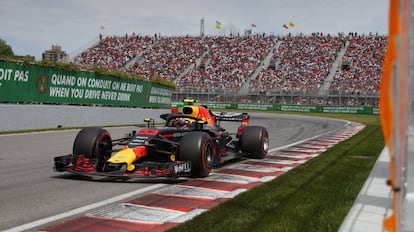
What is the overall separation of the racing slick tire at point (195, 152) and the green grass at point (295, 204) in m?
1.12

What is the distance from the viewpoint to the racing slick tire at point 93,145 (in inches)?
300

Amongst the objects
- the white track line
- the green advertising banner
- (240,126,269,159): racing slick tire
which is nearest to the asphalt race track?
the white track line

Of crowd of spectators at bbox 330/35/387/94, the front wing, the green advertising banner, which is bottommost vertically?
the front wing

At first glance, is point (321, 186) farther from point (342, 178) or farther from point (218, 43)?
point (218, 43)

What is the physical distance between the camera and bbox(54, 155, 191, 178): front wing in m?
6.75

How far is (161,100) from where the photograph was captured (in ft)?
92.9

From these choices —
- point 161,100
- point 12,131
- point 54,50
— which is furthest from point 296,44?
point 54,50

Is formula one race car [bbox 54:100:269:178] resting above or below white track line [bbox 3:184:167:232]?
above

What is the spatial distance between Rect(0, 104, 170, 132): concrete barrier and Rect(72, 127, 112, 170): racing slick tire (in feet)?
28.1

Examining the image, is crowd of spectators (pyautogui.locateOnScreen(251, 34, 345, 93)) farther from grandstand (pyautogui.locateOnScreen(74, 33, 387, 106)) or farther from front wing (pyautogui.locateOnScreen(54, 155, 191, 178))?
front wing (pyautogui.locateOnScreen(54, 155, 191, 178))

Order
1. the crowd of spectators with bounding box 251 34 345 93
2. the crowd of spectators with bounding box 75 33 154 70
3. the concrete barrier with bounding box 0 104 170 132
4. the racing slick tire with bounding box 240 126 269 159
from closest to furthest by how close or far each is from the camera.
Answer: the racing slick tire with bounding box 240 126 269 159 → the concrete barrier with bounding box 0 104 170 132 → the crowd of spectators with bounding box 251 34 345 93 → the crowd of spectators with bounding box 75 33 154 70

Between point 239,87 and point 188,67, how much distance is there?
10.2m

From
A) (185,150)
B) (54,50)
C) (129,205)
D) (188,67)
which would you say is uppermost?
(54,50)

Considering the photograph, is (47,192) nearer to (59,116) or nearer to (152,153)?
(152,153)
